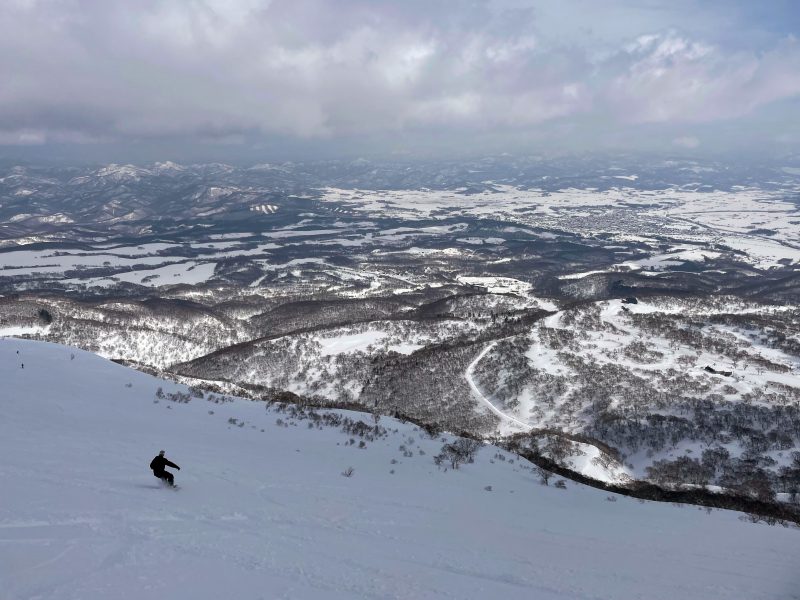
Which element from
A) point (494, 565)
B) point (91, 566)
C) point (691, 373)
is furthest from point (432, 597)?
point (691, 373)

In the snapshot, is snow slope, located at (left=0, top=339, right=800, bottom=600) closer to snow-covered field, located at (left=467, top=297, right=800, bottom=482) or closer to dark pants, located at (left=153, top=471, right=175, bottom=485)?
dark pants, located at (left=153, top=471, right=175, bottom=485)

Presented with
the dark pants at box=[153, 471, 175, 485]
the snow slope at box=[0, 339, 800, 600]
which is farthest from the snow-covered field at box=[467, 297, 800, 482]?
the dark pants at box=[153, 471, 175, 485]

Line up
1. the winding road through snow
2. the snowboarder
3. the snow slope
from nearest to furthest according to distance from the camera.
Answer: the snow slope < the snowboarder < the winding road through snow

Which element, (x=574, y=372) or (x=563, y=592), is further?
(x=574, y=372)

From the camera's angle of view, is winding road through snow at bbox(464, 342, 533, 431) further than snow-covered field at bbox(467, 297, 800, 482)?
Yes

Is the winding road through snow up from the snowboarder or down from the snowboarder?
down

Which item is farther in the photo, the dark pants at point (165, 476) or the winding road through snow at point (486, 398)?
the winding road through snow at point (486, 398)

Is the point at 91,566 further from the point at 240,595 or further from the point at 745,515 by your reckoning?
the point at 745,515

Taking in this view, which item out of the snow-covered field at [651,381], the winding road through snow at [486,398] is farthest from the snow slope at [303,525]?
the winding road through snow at [486,398]

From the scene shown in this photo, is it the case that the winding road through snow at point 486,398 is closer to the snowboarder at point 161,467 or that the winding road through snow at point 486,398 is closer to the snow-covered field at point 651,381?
the snow-covered field at point 651,381
